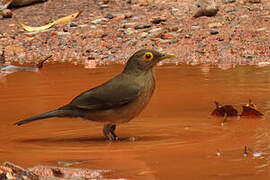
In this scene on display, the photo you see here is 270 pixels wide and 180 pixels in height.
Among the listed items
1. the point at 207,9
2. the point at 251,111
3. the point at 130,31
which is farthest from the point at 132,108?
the point at 207,9

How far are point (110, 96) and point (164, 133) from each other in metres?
0.63

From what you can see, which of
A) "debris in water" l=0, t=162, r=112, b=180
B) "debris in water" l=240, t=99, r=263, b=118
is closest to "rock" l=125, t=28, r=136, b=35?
"debris in water" l=240, t=99, r=263, b=118

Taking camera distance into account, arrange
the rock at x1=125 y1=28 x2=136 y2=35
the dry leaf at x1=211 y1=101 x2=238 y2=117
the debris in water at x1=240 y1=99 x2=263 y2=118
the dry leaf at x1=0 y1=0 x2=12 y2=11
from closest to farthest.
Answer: the debris in water at x1=240 y1=99 x2=263 y2=118 < the dry leaf at x1=211 y1=101 x2=238 y2=117 < the rock at x1=125 y1=28 x2=136 y2=35 < the dry leaf at x1=0 y1=0 x2=12 y2=11

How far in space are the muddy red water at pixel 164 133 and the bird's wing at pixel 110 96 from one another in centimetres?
32

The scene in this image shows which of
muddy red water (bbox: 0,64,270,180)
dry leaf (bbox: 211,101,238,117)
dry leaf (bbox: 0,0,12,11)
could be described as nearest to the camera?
muddy red water (bbox: 0,64,270,180)

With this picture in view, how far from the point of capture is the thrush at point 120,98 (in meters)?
5.61

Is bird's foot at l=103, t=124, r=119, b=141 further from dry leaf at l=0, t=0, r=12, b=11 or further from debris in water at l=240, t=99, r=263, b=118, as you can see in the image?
dry leaf at l=0, t=0, r=12, b=11

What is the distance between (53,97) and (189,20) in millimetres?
6538

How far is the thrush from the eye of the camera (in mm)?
5613

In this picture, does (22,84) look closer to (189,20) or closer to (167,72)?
(167,72)

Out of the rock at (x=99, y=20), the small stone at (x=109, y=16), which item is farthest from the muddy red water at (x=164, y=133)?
the small stone at (x=109, y=16)

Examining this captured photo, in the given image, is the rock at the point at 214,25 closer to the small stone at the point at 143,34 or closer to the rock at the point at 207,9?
the rock at the point at 207,9

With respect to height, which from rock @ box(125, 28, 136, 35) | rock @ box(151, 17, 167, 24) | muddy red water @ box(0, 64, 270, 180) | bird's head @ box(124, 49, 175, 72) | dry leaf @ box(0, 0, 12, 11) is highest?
dry leaf @ box(0, 0, 12, 11)

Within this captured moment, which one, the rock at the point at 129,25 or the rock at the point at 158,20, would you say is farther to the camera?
the rock at the point at 129,25
